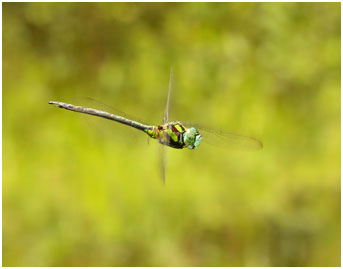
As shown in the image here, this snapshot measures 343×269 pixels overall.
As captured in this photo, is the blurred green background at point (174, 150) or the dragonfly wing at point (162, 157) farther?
the blurred green background at point (174, 150)

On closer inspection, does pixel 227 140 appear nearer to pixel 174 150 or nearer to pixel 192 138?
pixel 192 138

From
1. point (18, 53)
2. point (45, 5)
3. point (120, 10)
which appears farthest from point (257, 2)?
point (18, 53)

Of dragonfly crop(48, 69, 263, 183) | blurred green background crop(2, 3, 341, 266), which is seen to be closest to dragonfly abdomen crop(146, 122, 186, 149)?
dragonfly crop(48, 69, 263, 183)

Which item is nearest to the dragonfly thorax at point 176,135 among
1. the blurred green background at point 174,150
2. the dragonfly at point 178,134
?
the dragonfly at point 178,134

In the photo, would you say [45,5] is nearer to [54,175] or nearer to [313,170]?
[54,175]

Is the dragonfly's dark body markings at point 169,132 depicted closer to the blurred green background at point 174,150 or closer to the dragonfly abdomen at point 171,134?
the dragonfly abdomen at point 171,134

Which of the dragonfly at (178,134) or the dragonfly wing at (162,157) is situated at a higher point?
the dragonfly at (178,134)

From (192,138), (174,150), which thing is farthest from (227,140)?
(174,150)

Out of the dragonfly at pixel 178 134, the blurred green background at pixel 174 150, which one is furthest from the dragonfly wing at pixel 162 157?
the blurred green background at pixel 174 150
